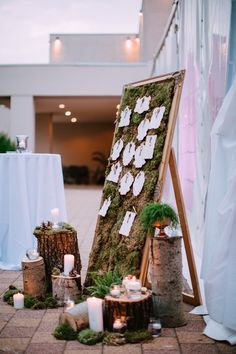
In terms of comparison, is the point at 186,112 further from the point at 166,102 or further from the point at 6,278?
the point at 6,278

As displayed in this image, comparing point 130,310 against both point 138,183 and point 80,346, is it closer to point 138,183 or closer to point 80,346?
point 80,346

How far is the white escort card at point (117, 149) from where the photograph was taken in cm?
351

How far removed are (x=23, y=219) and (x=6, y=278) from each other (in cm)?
60

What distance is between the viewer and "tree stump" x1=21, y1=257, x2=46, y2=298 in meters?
3.37

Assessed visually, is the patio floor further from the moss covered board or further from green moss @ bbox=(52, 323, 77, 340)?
the moss covered board

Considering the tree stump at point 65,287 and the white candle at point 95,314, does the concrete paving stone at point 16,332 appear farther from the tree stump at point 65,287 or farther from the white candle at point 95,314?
the tree stump at point 65,287

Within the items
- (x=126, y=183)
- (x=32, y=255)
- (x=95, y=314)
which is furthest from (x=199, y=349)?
(x=32, y=255)

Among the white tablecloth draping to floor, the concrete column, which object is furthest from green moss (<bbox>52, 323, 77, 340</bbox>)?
the concrete column

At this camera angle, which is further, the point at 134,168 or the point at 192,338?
the point at 134,168

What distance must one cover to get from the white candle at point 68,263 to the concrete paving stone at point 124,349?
830 mm

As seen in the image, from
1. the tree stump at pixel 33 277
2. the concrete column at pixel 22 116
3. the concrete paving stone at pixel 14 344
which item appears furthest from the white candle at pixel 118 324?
the concrete column at pixel 22 116

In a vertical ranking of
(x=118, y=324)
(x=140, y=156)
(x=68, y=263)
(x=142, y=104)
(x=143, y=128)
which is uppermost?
(x=142, y=104)

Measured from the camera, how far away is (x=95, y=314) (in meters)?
2.65

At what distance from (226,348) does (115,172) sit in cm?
144
